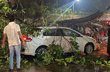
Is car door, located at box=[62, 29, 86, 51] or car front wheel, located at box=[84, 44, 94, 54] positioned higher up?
car door, located at box=[62, 29, 86, 51]

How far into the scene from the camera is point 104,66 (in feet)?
18.6

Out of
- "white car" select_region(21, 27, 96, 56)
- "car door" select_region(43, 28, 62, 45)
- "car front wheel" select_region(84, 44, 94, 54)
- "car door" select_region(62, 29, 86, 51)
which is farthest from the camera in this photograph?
"car front wheel" select_region(84, 44, 94, 54)

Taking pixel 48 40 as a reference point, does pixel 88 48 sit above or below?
below

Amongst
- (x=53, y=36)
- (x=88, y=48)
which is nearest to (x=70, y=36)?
(x=53, y=36)

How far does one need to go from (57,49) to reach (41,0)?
4447 millimetres

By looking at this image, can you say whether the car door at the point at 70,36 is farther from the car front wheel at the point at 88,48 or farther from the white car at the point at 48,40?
the car front wheel at the point at 88,48

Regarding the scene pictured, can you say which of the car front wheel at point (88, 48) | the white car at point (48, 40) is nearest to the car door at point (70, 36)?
the white car at point (48, 40)

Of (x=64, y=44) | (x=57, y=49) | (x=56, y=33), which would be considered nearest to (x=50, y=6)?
(x=56, y=33)

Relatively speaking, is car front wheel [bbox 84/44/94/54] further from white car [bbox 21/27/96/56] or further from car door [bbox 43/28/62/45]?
car door [bbox 43/28/62/45]

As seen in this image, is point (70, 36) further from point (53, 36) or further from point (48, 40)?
point (48, 40)

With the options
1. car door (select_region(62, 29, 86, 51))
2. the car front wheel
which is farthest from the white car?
the car front wheel

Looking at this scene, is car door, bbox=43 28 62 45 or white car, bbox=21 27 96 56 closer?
white car, bbox=21 27 96 56

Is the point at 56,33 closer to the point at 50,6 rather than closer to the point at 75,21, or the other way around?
the point at 75,21

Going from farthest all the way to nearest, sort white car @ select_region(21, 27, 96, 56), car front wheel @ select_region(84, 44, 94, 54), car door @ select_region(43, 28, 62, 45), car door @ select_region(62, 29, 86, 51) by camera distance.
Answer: car front wheel @ select_region(84, 44, 94, 54)
car door @ select_region(62, 29, 86, 51)
car door @ select_region(43, 28, 62, 45)
white car @ select_region(21, 27, 96, 56)
